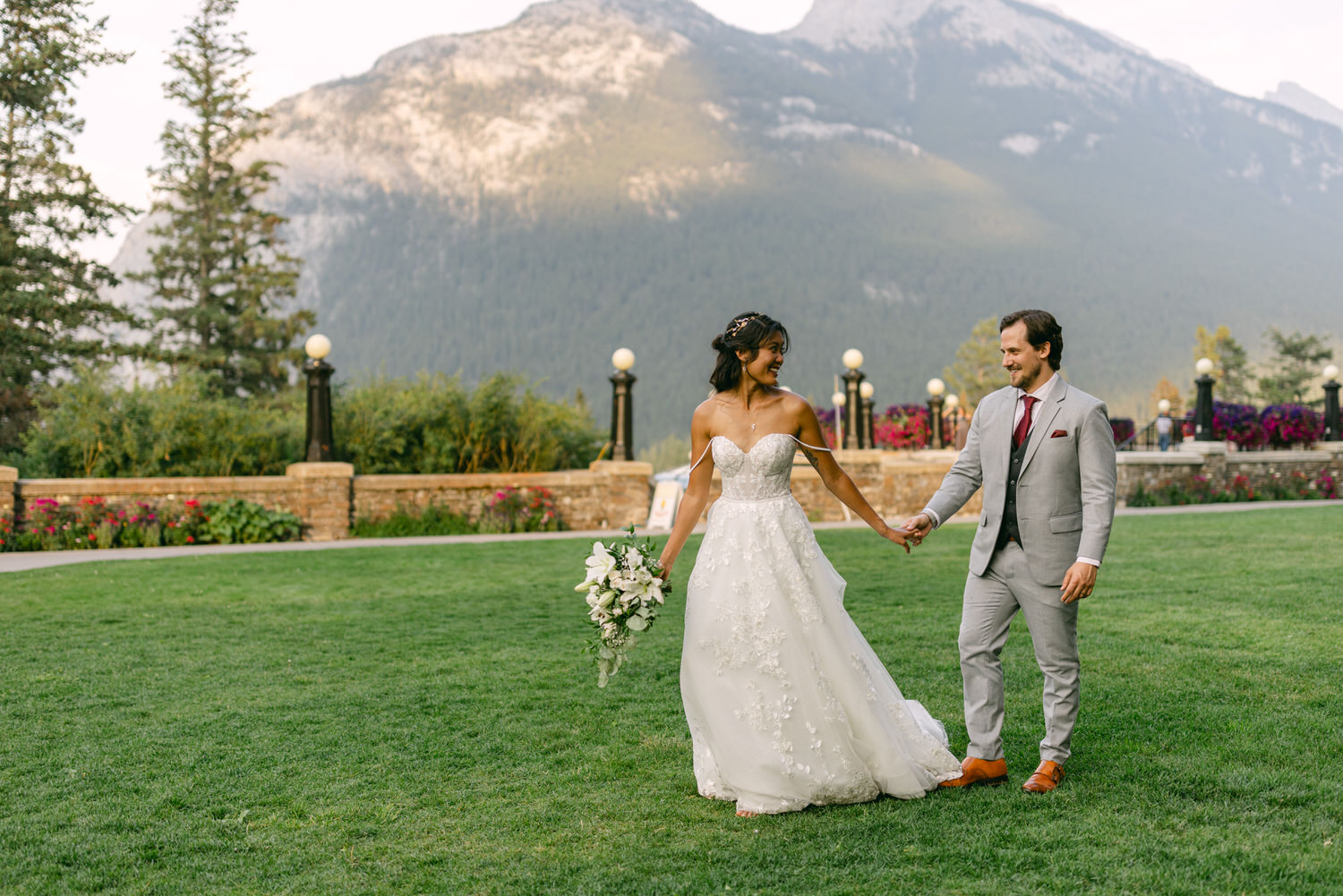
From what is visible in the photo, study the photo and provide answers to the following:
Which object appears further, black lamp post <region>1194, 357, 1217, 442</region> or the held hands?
black lamp post <region>1194, 357, 1217, 442</region>

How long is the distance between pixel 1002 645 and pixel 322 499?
14360mm

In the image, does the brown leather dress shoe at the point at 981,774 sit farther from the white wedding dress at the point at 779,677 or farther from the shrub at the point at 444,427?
the shrub at the point at 444,427

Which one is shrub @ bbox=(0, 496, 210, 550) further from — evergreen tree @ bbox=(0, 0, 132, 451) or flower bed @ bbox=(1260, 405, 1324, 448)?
flower bed @ bbox=(1260, 405, 1324, 448)

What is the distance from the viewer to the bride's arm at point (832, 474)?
4547 mm

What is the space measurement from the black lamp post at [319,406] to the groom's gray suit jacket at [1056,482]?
1444 centimetres

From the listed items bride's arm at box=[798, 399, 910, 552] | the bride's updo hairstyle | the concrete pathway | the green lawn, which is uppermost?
the bride's updo hairstyle

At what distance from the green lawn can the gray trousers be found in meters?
0.23

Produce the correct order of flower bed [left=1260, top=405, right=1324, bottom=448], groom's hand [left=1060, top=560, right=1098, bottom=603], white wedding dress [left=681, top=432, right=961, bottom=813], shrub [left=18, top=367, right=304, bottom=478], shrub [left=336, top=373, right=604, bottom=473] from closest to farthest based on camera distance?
groom's hand [left=1060, top=560, right=1098, bottom=603] < white wedding dress [left=681, top=432, right=961, bottom=813] < shrub [left=18, top=367, right=304, bottom=478] < shrub [left=336, top=373, right=604, bottom=473] < flower bed [left=1260, top=405, right=1324, bottom=448]

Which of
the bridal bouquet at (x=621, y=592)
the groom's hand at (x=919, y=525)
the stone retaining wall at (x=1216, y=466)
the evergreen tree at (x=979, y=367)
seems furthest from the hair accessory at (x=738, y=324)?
the evergreen tree at (x=979, y=367)

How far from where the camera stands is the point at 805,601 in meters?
4.31

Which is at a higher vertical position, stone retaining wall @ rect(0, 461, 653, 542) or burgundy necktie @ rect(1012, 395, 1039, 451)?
burgundy necktie @ rect(1012, 395, 1039, 451)

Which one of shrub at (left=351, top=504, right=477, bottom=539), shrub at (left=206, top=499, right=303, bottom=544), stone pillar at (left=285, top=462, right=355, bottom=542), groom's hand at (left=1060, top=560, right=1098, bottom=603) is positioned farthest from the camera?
shrub at (left=351, top=504, right=477, bottom=539)

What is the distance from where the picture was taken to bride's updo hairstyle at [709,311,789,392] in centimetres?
439

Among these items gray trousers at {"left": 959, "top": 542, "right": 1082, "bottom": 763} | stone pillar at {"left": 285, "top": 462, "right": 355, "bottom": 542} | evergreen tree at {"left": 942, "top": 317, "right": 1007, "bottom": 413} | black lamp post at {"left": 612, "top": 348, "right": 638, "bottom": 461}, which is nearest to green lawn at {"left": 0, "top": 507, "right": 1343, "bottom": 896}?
gray trousers at {"left": 959, "top": 542, "right": 1082, "bottom": 763}
